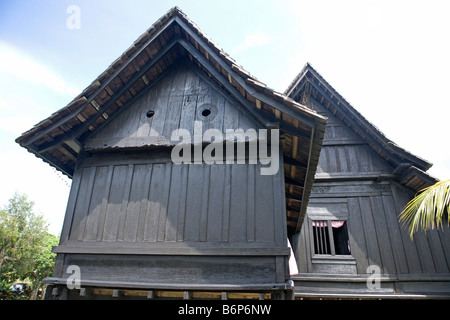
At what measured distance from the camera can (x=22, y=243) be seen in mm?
29969

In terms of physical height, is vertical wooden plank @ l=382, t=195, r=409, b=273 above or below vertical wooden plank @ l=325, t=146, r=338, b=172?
below

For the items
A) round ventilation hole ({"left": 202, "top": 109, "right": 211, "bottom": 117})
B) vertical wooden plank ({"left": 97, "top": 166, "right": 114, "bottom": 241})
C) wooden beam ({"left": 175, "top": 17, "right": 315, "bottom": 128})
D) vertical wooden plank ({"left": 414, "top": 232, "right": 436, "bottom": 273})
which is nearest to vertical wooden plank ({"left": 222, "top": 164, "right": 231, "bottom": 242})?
round ventilation hole ({"left": 202, "top": 109, "right": 211, "bottom": 117})

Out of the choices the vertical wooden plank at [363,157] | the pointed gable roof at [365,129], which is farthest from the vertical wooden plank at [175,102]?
the vertical wooden plank at [363,157]

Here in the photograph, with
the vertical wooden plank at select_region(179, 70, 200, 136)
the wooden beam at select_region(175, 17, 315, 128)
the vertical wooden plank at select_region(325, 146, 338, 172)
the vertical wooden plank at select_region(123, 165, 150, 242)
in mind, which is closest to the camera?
the wooden beam at select_region(175, 17, 315, 128)

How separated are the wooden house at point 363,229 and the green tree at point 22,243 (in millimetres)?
30094

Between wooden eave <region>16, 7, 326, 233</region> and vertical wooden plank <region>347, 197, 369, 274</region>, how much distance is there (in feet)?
11.7

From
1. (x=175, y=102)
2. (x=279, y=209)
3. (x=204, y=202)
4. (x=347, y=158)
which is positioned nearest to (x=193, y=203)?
(x=204, y=202)

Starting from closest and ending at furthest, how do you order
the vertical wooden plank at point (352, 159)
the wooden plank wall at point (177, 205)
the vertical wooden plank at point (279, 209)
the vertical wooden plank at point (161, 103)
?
the vertical wooden plank at point (279, 209)
the wooden plank wall at point (177, 205)
the vertical wooden plank at point (161, 103)
the vertical wooden plank at point (352, 159)

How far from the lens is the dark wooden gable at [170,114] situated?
6.46m

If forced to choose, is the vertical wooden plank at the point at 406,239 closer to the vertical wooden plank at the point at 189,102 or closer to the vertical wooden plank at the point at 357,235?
the vertical wooden plank at the point at 357,235

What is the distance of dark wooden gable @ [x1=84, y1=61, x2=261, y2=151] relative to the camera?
21.2ft

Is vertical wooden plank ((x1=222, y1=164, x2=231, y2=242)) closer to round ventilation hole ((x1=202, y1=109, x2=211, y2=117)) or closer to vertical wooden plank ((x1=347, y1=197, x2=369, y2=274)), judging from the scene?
round ventilation hole ((x1=202, y1=109, x2=211, y2=117))

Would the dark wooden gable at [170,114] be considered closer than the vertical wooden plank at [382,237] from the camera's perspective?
Yes

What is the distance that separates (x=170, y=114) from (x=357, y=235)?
752cm
